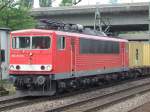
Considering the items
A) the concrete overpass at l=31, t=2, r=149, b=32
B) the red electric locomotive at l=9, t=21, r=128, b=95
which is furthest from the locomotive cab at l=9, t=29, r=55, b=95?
the concrete overpass at l=31, t=2, r=149, b=32

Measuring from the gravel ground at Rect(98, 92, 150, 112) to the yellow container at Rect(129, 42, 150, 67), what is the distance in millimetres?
11512

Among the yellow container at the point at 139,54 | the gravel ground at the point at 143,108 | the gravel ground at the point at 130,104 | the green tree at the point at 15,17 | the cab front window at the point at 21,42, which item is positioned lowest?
the gravel ground at the point at 130,104

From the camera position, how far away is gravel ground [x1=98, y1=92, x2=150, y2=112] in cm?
1681

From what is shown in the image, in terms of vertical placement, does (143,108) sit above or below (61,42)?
below

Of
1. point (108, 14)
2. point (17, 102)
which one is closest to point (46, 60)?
point (17, 102)

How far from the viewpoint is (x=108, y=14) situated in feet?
190

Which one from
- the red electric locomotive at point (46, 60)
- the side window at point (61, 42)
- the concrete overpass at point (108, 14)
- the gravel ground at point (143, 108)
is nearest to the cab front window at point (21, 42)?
the red electric locomotive at point (46, 60)

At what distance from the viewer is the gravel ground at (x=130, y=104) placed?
1681cm

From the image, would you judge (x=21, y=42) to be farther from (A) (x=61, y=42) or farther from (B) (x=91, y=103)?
(B) (x=91, y=103)

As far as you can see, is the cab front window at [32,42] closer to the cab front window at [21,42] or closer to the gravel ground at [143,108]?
the cab front window at [21,42]

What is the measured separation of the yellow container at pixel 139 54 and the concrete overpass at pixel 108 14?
1614cm

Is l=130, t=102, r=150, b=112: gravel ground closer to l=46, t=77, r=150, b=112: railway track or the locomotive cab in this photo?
l=46, t=77, r=150, b=112: railway track

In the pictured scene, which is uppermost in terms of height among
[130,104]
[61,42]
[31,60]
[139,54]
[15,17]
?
[15,17]

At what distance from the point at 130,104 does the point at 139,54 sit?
1819cm
